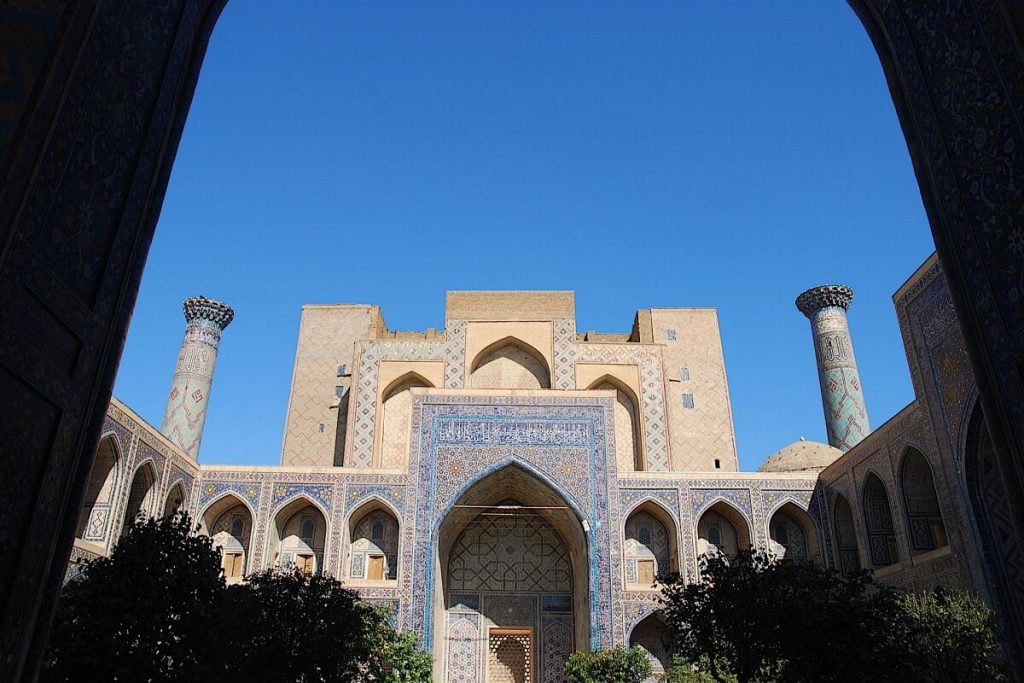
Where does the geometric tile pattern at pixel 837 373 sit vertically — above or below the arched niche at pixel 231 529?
above

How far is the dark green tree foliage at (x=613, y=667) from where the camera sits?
1312 centimetres

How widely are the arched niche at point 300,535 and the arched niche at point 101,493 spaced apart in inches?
138

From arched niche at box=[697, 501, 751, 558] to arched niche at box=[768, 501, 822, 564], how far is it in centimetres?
58

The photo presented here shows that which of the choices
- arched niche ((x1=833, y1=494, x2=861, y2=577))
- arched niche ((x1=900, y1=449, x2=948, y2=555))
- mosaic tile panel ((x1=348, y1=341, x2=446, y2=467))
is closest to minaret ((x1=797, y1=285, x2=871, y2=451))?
arched niche ((x1=833, y1=494, x2=861, y2=577))

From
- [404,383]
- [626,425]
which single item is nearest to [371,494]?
[404,383]

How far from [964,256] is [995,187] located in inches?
16.2

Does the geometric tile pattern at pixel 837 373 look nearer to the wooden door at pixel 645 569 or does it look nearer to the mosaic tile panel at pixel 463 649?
the wooden door at pixel 645 569

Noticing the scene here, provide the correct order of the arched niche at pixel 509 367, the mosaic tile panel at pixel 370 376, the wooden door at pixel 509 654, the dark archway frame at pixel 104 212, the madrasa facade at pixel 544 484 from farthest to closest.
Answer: the arched niche at pixel 509 367 < the mosaic tile panel at pixel 370 376 < the wooden door at pixel 509 654 < the madrasa facade at pixel 544 484 < the dark archway frame at pixel 104 212

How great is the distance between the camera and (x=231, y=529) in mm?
16094

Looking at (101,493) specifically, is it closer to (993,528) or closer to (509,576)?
(509,576)

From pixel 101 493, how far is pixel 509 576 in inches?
320

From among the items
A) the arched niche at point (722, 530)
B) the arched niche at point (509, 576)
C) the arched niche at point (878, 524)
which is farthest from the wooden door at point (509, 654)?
Result: the arched niche at point (878, 524)

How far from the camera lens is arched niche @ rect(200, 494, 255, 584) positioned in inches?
621

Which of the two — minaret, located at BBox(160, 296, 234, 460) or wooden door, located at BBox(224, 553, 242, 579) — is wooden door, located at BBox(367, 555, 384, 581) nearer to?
wooden door, located at BBox(224, 553, 242, 579)
